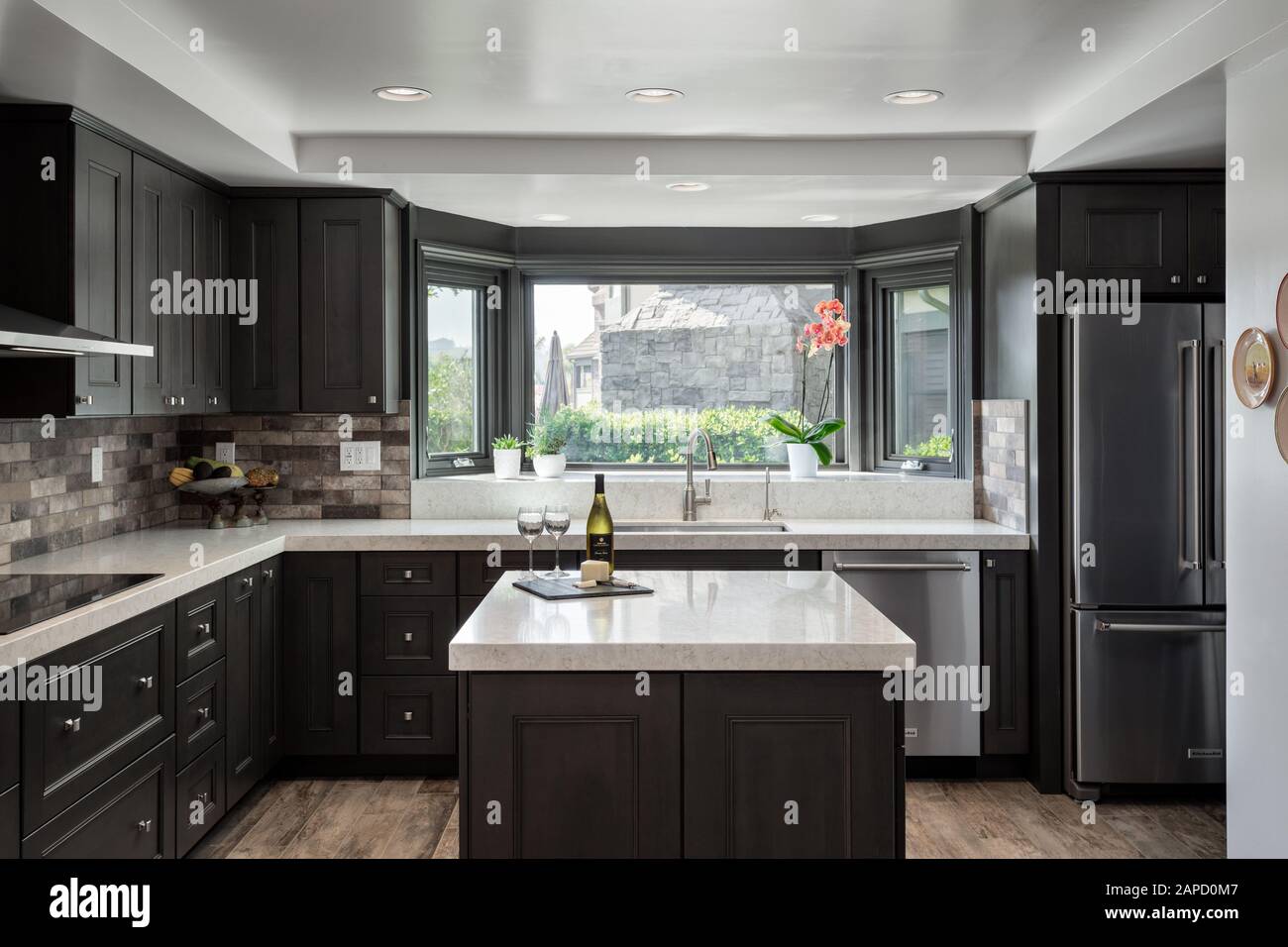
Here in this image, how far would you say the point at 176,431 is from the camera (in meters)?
4.50

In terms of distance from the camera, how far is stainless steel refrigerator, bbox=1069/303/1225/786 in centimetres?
375

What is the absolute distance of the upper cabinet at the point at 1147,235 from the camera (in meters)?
3.88

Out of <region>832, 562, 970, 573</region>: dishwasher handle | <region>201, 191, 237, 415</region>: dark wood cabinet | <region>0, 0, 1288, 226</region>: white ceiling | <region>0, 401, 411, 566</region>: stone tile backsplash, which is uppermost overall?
<region>0, 0, 1288, 226</region>: white ceiling

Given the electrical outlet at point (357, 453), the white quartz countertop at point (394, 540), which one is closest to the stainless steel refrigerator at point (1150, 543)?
the white quartz countertop at point (394, 540)

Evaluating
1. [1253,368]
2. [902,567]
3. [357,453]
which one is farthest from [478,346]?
[1253,368]

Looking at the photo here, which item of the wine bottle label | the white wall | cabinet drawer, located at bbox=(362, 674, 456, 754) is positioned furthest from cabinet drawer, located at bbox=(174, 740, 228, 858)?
the white wall

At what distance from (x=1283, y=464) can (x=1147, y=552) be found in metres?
1.32

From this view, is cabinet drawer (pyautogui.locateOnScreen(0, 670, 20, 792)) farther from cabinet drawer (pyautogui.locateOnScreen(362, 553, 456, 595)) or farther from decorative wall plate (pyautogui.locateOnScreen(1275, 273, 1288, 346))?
decorative wall plate (pyautogui.locateOnScreen(1275, 273, 1288, 346))

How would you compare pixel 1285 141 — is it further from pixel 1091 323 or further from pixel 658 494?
pixel 658 494

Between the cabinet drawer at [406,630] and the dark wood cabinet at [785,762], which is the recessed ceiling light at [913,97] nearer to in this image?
the dark wood cabinet at [785,762]

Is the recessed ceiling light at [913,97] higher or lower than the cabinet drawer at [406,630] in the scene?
higher

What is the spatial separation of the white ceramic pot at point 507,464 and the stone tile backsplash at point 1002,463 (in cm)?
218

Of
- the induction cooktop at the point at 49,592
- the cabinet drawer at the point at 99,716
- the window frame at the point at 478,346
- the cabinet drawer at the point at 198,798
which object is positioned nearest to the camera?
the cabinet drawer at the point at 99,716

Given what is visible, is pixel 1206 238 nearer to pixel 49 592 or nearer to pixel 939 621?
pixel 939 621
